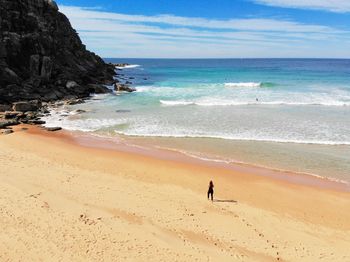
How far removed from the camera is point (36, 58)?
152 ft

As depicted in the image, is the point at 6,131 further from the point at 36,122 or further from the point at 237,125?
the point at 237,125

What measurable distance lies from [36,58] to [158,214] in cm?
3709

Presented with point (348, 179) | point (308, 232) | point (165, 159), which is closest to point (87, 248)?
point (308, 232)

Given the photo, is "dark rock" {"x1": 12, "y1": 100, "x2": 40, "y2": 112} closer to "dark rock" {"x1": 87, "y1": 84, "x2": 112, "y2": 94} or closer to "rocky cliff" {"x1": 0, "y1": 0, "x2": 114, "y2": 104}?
"rocky cliff" {"x1": 0, "y1": 0, "x2": 114, "y2": 104}

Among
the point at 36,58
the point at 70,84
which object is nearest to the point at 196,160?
the point at 70,84

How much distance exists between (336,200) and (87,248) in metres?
10.6

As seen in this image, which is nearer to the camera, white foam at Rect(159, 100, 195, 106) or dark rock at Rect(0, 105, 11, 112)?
dark rock at Rect(0, 105, 11, 112)

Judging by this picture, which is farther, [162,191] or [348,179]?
[348,179]

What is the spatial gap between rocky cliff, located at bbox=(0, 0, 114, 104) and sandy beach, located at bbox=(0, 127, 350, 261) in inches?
884

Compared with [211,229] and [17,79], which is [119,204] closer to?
[211,229]

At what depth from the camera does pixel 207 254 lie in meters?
12.2

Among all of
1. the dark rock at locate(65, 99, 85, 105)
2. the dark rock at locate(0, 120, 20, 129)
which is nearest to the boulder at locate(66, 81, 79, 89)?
the dark rock at locate(65, 99, 85, 105)

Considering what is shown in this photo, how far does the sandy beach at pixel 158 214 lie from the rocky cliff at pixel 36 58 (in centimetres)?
2244

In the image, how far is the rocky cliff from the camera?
41809 millimetres
